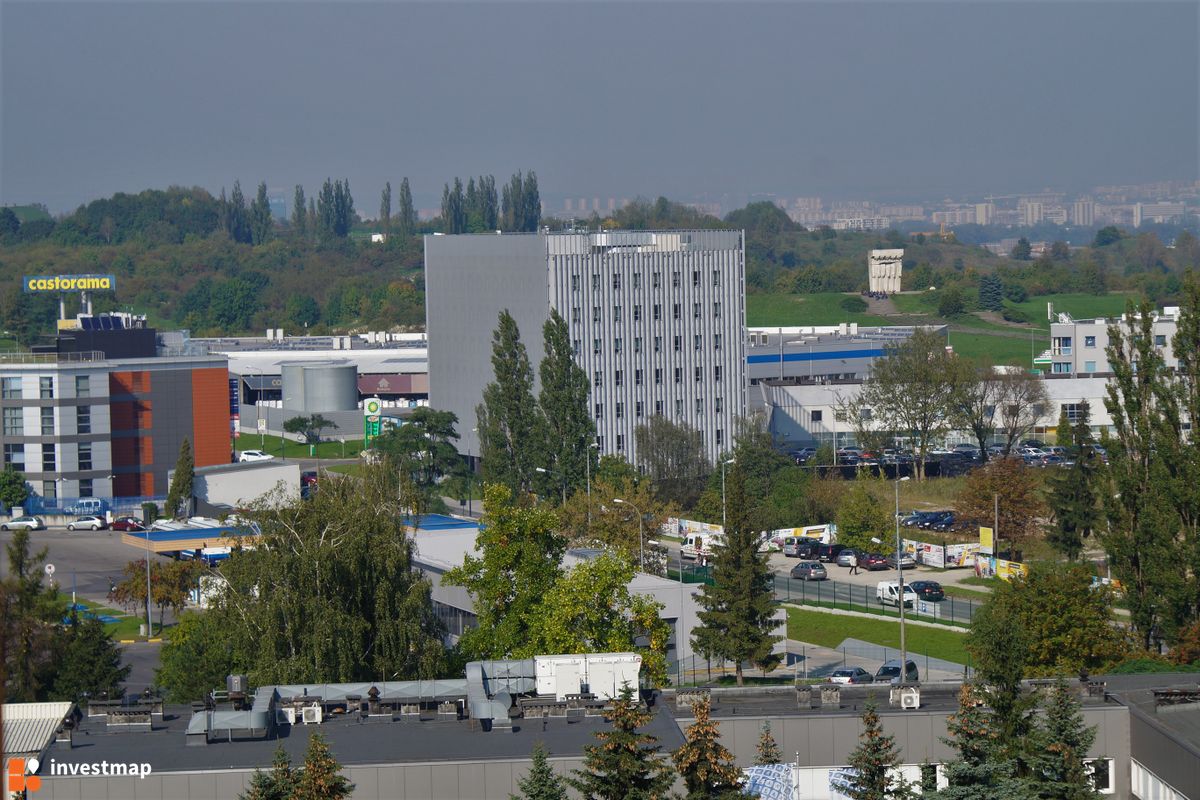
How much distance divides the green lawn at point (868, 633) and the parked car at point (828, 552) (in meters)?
8.09

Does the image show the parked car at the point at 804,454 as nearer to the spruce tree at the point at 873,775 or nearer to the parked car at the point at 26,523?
the parked car at the point at 26,523

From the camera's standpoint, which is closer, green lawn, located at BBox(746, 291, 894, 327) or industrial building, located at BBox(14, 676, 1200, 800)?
industrial building, located at BBox(14, 676, 1200, 800)

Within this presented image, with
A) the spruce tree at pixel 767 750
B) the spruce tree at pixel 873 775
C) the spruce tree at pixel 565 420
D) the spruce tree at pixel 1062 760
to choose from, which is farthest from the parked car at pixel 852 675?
the spruce tree at pixel 565 420

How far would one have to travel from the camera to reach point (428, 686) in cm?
2198

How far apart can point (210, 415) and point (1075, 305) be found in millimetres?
85872

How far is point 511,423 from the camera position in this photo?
60.0 meters

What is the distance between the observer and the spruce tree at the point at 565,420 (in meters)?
58.2

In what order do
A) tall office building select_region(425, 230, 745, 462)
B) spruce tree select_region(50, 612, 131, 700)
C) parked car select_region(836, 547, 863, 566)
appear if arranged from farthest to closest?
tall office building select_region(425, 230, 745, 462) < parked car select_region(836, 547, 863, 566) < spruce tree select_region(50, 612, 131, 700)

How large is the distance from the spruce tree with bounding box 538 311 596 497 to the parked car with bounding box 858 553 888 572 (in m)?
10.9

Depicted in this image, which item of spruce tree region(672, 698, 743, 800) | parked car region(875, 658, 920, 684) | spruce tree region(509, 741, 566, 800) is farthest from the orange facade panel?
spruce tree region(509, 741, 566, 800)

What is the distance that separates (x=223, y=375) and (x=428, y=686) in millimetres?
50630

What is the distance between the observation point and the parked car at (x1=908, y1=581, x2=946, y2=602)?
148 feet

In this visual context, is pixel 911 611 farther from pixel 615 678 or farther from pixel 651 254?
pixel 651 254

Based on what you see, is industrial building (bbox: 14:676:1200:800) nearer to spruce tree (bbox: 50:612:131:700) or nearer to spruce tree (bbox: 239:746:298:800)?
spruce tree (bbox: 239:746:298:800)
